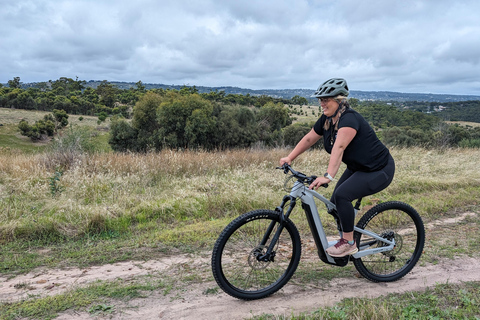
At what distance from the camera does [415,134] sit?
125 feet

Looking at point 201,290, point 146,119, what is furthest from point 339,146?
point 146,119

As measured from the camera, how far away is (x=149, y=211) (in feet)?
21.1

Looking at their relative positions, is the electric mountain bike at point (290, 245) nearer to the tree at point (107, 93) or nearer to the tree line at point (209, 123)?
the tree line at point (209, 123)

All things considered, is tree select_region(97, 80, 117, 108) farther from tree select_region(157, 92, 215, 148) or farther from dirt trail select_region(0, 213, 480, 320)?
dirt trail select_region(0, 213, 480, 320)

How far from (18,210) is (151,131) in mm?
40514

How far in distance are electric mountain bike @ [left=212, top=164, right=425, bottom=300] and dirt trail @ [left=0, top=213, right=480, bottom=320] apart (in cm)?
15

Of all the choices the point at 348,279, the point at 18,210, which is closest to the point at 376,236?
the point at 348,279

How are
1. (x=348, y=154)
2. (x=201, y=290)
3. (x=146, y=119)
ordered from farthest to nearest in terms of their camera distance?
(x=146, y=119) → (x=201, y=290) → (x=348, y=154)

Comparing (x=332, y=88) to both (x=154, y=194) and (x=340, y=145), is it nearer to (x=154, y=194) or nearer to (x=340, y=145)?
(x=340, y=145)

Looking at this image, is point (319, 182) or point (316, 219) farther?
point (316, 219)

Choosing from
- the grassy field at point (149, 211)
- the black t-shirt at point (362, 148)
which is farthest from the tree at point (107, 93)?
the black t-shirt at point (362, 148)

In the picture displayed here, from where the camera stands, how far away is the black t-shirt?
3.49 m

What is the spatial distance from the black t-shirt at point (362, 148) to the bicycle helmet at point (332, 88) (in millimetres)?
223

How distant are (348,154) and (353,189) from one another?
40 cm
